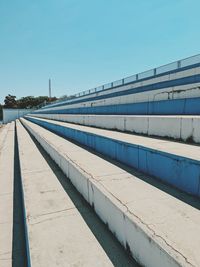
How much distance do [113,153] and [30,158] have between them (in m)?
1.59

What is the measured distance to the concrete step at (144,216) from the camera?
2.78 ft

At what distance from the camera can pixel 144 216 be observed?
109 centimetres

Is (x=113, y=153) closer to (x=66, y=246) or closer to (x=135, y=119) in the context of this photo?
(x=135, y=119)

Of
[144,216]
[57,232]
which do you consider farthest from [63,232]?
[144,216]

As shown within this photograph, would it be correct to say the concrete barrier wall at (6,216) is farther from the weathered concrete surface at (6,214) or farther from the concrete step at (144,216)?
the concrete step at (144,216)

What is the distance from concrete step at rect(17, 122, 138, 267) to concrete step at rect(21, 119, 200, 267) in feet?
0.27

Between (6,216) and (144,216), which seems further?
(6,216)

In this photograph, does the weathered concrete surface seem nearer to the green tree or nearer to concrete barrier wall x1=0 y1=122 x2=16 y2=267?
concrete barrier wall x1=0 y1=122 x2=16 y2=267

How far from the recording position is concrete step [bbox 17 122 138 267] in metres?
1.11

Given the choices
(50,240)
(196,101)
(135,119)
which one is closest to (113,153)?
(135,119)

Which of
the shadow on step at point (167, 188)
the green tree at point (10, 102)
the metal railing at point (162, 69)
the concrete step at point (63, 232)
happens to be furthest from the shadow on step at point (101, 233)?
the green tree at point (10, 102)

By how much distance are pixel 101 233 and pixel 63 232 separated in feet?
0.81

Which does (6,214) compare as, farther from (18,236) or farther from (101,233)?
(101,233)

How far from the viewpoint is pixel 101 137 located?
2.72 meters
